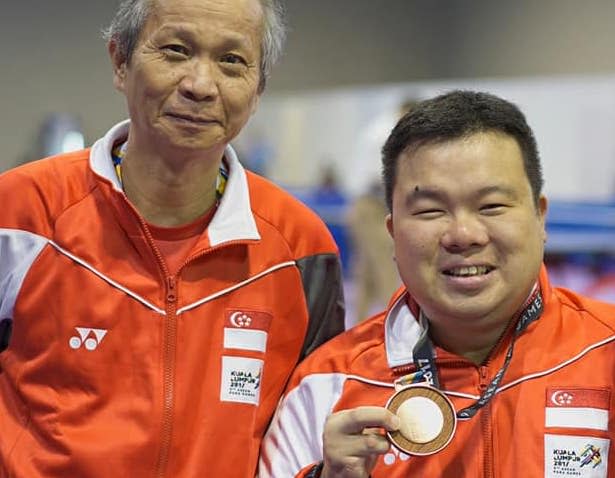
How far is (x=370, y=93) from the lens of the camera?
7.93m

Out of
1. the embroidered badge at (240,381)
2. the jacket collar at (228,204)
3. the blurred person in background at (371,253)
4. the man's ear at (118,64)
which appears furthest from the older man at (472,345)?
the blurred person in background at (371,253)

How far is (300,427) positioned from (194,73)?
28.8 inches

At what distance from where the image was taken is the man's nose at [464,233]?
76.5 inches

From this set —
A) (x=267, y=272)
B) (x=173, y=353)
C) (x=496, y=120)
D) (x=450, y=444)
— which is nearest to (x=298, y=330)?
(x=267, y=272)

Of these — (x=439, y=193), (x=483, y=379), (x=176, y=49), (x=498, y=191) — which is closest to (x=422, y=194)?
(x=439, y=193)

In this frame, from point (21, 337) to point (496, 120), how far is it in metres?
1.03

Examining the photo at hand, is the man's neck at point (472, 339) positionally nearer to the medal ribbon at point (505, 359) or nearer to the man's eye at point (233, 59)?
the medal ribbon at point (505, 359)

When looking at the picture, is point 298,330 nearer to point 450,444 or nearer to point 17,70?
point 450,444

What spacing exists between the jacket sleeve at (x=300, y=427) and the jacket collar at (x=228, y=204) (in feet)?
1.08

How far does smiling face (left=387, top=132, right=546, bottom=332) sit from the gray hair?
0.45 meters

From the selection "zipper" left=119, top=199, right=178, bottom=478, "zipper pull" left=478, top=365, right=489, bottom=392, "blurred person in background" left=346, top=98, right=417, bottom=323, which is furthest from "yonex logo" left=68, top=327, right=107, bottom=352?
"blurred person in background" left=346, top=98, right=417, bottom=323

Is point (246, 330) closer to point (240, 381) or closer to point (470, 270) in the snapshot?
point (240, 381)

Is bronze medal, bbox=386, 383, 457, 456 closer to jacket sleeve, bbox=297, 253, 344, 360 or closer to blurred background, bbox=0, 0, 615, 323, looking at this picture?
jacket sleeve, bbox=297, 253, 344, 360

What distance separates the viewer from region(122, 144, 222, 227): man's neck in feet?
7.22
